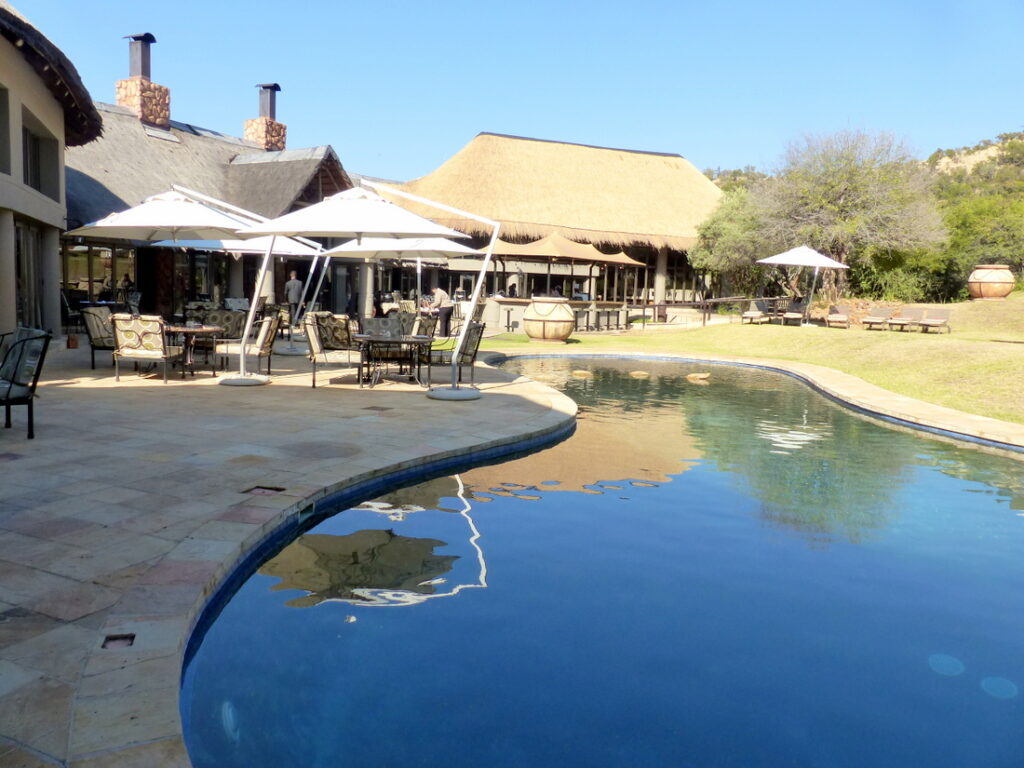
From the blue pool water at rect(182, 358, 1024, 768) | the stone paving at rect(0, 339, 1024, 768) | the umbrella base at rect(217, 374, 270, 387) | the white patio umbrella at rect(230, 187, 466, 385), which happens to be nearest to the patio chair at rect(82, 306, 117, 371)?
the stone paving at rect(0, 339, 1024, 768)

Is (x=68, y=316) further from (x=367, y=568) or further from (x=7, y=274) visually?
(x=367, y=568)

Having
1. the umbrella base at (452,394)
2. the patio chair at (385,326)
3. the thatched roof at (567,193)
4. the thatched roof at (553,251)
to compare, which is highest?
the thatched roof at (567,193)

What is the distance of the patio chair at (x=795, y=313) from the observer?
21.9 metres

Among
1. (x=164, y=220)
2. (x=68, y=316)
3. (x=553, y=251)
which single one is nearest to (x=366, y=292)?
(x=553, y=251)

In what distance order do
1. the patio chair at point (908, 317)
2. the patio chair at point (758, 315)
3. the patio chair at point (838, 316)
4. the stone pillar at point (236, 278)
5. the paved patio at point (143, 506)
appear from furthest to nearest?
the patio chair at point (758, 315), the stone pillar at point (236, 278), the patio chair at point (838, 316), the patio chair at point (908, 317), the paved patio at point (143, 506)

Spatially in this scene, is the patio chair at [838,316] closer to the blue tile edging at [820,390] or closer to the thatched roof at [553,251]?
the blue tile edging at [820,390]

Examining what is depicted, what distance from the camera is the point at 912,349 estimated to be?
1455cm

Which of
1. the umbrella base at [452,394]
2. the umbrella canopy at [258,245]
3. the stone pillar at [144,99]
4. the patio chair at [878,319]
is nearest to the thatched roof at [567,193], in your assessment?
the stone pillar at [144,99]

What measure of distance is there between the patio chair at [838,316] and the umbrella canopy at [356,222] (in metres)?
15.5

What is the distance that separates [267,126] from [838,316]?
19492mm

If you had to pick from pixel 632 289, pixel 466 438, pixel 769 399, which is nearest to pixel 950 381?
pixel 769 399

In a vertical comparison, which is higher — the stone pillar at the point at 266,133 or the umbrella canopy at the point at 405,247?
the stone pillar at the point at 266,133

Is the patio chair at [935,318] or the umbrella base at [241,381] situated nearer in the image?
the umbrella base at [241,381]

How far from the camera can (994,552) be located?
4797 mm
